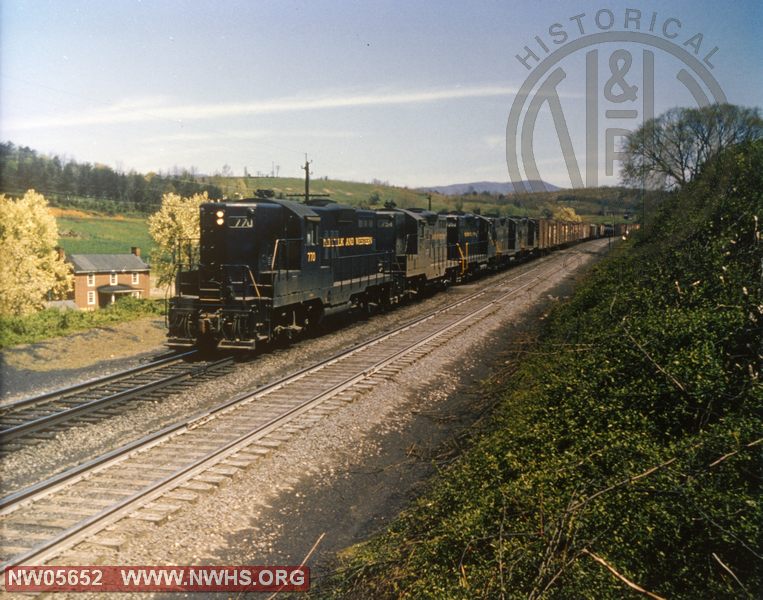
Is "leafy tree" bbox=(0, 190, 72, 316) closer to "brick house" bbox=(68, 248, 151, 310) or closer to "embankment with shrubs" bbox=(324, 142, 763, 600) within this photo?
"brick house" bbox=(68, 248, 151, 310)

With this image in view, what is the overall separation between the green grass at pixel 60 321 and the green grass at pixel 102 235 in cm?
5313

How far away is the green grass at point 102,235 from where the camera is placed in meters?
76.9

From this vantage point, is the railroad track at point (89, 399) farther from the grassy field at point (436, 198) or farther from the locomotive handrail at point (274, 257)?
the grassy field at point (436, 198)

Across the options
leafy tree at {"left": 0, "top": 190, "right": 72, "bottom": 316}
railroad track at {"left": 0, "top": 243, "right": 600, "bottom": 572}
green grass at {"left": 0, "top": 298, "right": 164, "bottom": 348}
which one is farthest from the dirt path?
leafy tree at {"left": 0, "top": 190, "right": 72, "bottom": 316}

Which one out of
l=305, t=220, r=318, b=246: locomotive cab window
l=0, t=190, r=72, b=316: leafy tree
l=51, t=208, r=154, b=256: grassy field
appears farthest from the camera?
l=51, t=208, r=154, b=256: grassy field

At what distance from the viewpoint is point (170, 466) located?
846 centimetres

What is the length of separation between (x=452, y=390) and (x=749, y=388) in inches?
297

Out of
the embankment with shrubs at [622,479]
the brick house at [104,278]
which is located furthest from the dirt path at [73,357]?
the brick house at [104,278]

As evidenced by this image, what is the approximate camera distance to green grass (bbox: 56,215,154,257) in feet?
252

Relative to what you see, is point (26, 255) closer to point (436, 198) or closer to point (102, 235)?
point (102, 235)

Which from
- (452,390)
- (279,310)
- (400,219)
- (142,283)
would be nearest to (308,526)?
(452,390)

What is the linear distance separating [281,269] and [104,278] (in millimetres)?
61141

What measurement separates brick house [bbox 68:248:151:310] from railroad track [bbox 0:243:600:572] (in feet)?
188

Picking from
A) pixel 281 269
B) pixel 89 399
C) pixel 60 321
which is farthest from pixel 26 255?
pixel 89 399
